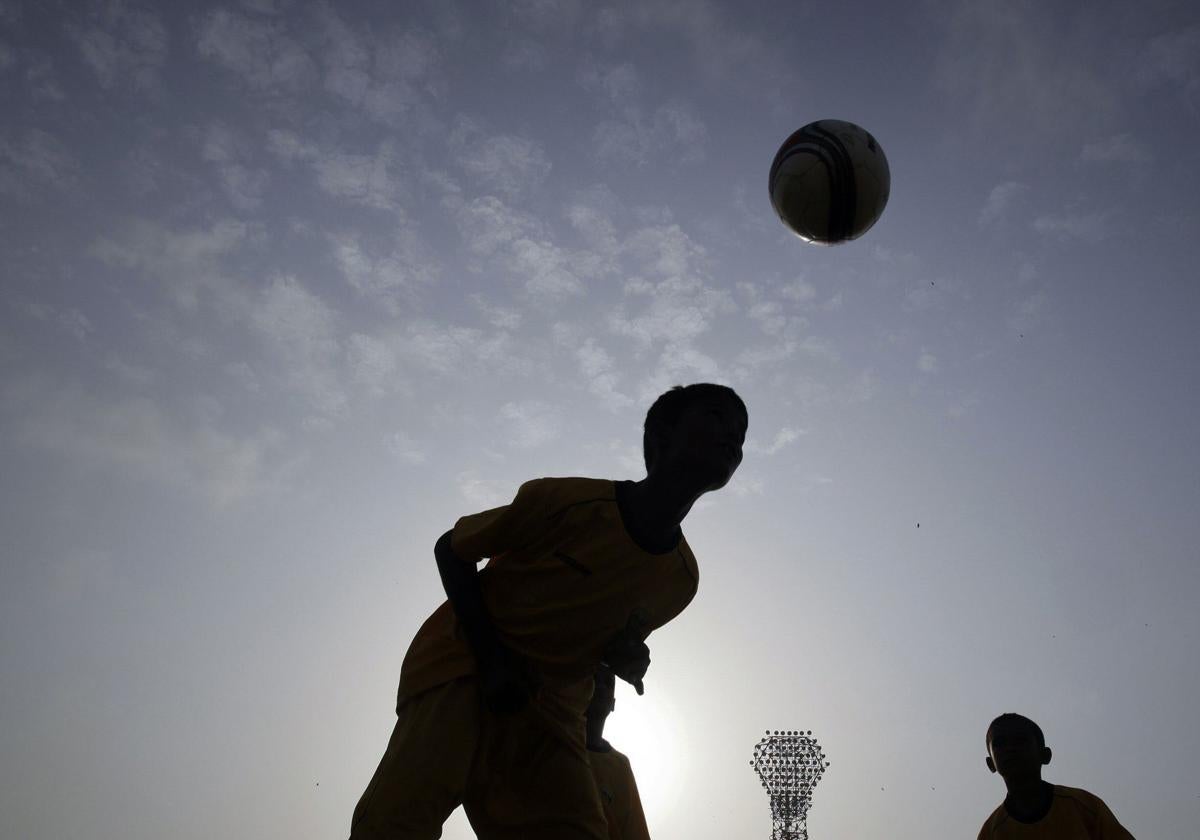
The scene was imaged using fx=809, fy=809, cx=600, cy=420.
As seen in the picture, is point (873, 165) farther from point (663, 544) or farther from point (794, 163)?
point (663, 544)

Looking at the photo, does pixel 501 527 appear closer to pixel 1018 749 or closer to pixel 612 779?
pixel 612 779

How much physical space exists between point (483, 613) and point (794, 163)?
172 inches

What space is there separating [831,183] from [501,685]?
4.46 metres

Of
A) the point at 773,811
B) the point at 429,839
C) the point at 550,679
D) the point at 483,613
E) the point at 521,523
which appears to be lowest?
the point at 429,839

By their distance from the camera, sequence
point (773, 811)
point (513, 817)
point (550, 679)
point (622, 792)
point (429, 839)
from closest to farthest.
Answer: point (429, 839)
point (513, 817)
point (550, 679)
point (622, 792)
point (773, 811)

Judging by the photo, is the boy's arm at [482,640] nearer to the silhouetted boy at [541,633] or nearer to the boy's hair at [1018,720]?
the silhouetted boy at [541,633]

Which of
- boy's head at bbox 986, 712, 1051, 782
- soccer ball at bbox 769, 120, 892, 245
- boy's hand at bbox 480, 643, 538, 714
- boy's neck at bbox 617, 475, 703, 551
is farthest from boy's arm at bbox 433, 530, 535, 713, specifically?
boy's head at bbox 986, 712, 1051, 782

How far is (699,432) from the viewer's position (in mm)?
3430

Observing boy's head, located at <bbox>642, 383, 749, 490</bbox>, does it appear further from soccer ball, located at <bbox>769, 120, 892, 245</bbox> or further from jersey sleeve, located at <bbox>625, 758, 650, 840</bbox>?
jersey sleeve, located at <bbox>625, 758, 650, 840</bbox>

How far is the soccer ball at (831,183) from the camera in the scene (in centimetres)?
589

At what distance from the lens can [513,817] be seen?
3008mm

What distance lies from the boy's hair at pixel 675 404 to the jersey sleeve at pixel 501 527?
2.11ft

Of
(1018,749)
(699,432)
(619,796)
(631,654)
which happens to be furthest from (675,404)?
(1018,749)

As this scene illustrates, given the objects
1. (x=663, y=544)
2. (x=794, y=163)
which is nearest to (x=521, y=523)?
(x=663, y=544)
